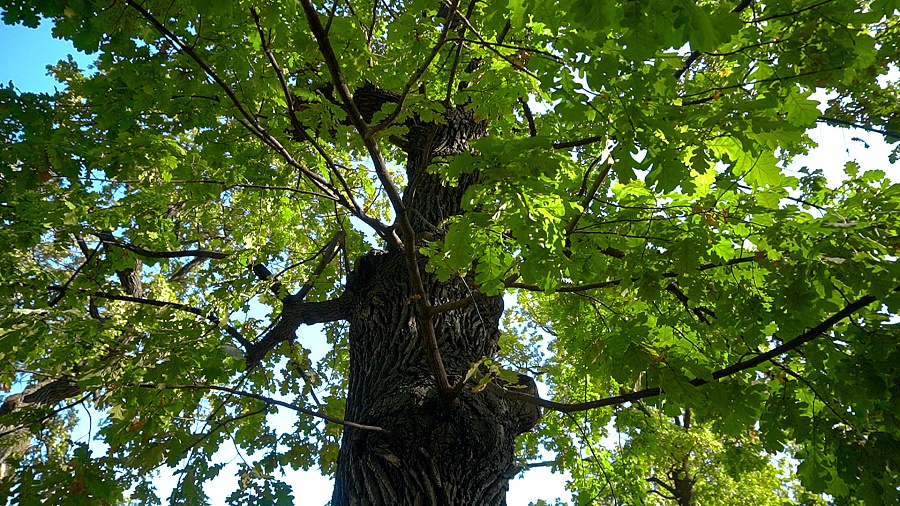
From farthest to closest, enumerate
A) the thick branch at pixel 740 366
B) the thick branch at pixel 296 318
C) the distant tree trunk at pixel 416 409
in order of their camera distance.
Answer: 1. the thick branch at pixel 296 318
2. the distant tree trunk at pixel 416 409
3. the thick branch at pixel 740 366

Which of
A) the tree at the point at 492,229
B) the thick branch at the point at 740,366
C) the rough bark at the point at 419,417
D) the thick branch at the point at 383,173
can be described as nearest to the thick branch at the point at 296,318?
the tree at the point at 492,229

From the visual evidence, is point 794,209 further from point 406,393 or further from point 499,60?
point 406,393

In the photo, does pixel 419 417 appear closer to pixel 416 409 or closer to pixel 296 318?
pixel 416 409

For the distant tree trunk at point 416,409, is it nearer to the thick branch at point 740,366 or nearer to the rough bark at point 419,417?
the rough bark at point 419,417

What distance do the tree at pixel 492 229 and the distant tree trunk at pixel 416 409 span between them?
0.01 meters

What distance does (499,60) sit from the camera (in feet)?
7.18

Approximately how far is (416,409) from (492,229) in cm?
116

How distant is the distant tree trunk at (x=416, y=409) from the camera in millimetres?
2432

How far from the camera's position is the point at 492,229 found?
1937 millimetres

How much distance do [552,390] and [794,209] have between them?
16.7 feet

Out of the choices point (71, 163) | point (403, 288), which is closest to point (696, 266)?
point (403, 288)

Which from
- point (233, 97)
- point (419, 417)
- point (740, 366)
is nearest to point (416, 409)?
point (419, 417)

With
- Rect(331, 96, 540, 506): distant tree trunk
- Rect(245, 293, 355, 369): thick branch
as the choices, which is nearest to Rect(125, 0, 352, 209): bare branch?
Rect(331, 96, 540, 506): distant tree trunk

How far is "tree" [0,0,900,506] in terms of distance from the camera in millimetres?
1613
